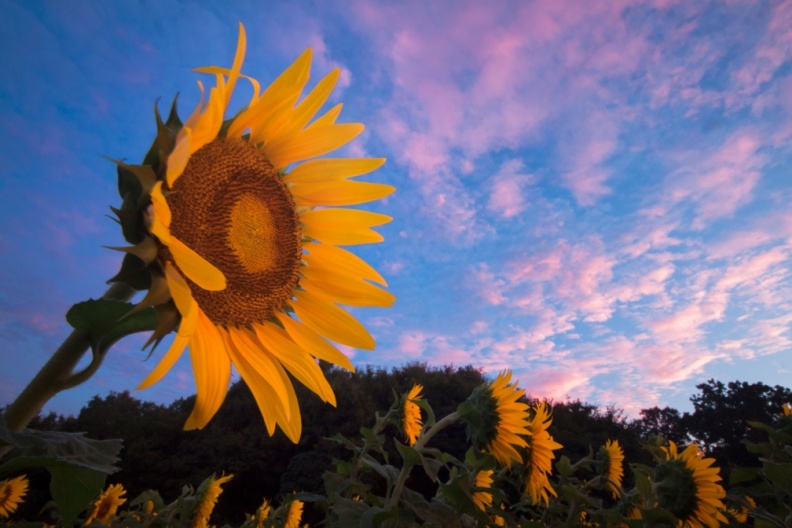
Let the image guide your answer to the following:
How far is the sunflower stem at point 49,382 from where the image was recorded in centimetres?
80

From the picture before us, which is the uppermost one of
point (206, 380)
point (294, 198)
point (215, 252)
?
point (294, 198)

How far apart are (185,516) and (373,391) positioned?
56.5ft

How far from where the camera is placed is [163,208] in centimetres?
91

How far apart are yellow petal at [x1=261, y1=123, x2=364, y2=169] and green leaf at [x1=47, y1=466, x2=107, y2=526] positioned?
836 millimetres

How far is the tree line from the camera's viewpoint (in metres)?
16.7

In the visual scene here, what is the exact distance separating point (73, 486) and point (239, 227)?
0.63 m

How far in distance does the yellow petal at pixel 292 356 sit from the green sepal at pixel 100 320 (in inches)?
19.2

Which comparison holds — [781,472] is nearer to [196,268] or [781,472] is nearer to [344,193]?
[344,193]

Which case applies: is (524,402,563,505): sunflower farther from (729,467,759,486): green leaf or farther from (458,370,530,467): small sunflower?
(729,467,759,486): green leaf

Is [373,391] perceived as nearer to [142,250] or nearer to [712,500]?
[712,500]

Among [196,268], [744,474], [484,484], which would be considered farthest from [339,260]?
[744,474]

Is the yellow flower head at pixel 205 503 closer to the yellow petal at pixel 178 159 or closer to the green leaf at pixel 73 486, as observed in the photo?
the green leaf at pixel 73 486

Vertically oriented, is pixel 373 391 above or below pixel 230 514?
above

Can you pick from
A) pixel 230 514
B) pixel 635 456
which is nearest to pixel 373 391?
pixel 230 514
